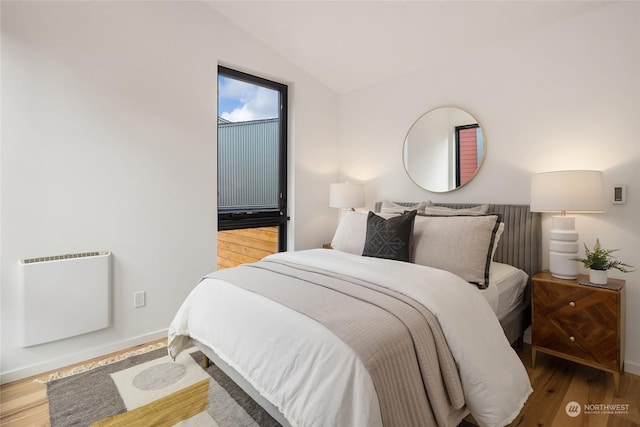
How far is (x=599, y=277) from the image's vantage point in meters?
1.94

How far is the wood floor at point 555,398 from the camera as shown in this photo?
165cm

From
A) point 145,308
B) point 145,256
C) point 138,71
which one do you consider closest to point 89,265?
point 145,256

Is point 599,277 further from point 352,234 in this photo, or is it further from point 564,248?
point 352,234

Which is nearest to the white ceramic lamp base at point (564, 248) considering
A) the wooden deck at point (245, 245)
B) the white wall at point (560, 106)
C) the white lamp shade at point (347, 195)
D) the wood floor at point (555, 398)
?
the white wall at point (560, 106)

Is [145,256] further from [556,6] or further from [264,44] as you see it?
[556,6]

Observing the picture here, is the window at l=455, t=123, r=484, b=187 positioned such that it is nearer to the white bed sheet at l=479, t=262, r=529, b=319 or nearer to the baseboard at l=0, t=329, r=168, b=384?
the white bed sheet at l=479, t=262, r=529, b=319

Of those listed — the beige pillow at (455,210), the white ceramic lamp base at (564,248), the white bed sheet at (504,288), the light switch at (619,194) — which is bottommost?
the white bed sheet at (504,288)

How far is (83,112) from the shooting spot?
7.32ft

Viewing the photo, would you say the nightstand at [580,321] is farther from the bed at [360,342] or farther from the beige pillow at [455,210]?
the beige pillow at [455,210]

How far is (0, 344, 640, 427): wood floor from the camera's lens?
5.41 ft

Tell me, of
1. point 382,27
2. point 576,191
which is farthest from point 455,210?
point 382,27

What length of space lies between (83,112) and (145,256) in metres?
1.12

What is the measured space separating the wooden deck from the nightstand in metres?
2.48

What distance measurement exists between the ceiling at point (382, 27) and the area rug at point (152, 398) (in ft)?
8.82
